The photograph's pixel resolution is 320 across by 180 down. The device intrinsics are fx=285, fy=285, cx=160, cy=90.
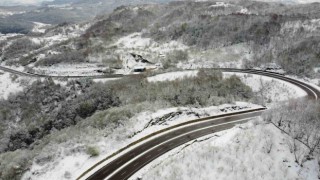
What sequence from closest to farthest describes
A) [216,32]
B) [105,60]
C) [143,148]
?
1. [143,148]
2. [105,60]
3. [216,32]

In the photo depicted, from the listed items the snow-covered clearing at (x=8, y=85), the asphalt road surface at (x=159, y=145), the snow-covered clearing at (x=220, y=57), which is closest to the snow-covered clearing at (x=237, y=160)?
the asphalt road surface at (x=159, y=145)

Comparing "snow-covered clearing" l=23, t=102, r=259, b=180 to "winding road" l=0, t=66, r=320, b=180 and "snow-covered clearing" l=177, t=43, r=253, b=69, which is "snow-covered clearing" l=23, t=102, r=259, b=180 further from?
"snow-covered clearing" l=177, t=43, r=253, b=69

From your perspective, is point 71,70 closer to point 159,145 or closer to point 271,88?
point 271,88

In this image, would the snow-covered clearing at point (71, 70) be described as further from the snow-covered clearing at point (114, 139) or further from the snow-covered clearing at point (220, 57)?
the snow-covered clearing at point (114, 139)

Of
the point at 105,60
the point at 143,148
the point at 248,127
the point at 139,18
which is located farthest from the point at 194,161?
the point at 139,18

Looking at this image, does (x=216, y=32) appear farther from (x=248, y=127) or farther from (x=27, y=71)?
(x=248, y=127)

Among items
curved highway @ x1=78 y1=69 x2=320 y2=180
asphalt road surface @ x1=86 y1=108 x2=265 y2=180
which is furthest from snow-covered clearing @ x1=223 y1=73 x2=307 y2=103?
asphalt road surface @ x1=86 y1=108 x2=265 y2=180
